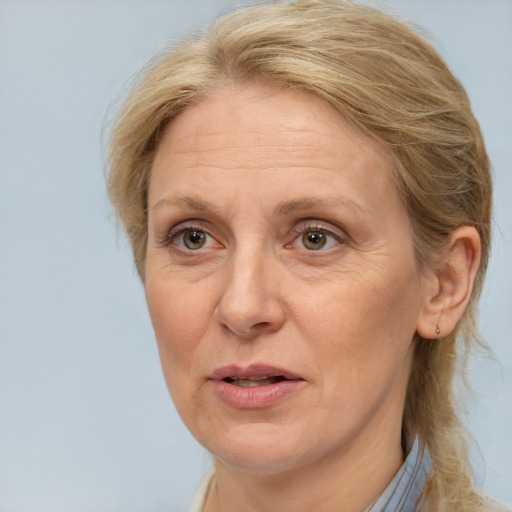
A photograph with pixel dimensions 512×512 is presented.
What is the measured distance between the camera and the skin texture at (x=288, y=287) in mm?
3012

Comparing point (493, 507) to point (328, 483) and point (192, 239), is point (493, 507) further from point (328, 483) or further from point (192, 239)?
point (192, 239)

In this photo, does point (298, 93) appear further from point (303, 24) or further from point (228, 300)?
point (228, 300)

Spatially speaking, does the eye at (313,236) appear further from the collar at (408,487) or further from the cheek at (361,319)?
the collar at (408,487)

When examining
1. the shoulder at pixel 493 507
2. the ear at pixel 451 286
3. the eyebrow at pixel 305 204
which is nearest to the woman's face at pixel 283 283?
the eyebrow at pixel 305 204

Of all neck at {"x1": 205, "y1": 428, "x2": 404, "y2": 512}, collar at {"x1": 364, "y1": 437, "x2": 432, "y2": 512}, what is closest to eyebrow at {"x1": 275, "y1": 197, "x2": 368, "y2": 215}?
neck at {"x1": 205, "y1": 428, "x2": 404, "y2": 512}

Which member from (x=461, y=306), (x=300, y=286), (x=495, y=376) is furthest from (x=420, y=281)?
(x=495, y=376)

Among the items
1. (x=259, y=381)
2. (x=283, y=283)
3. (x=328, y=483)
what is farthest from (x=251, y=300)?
(x=328, y=483)

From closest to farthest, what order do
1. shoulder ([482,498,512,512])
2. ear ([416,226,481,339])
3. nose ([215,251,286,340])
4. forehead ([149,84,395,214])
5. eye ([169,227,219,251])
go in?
nose ([215,251,286,340]) < forehead ([149,84,395,214]) < eye ([169,227,219,251]) < ear ([416,226,481,339]) < shoulder ([482,498,512,512])

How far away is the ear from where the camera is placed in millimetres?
3344

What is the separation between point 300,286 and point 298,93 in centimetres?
55

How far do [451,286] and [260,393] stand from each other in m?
0.76

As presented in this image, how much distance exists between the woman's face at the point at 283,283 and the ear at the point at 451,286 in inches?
5.4

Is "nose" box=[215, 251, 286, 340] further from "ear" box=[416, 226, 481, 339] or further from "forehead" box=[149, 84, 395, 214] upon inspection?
"ear" box=[416, 226, 481, 339]

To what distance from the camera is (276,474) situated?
320 centimetres
